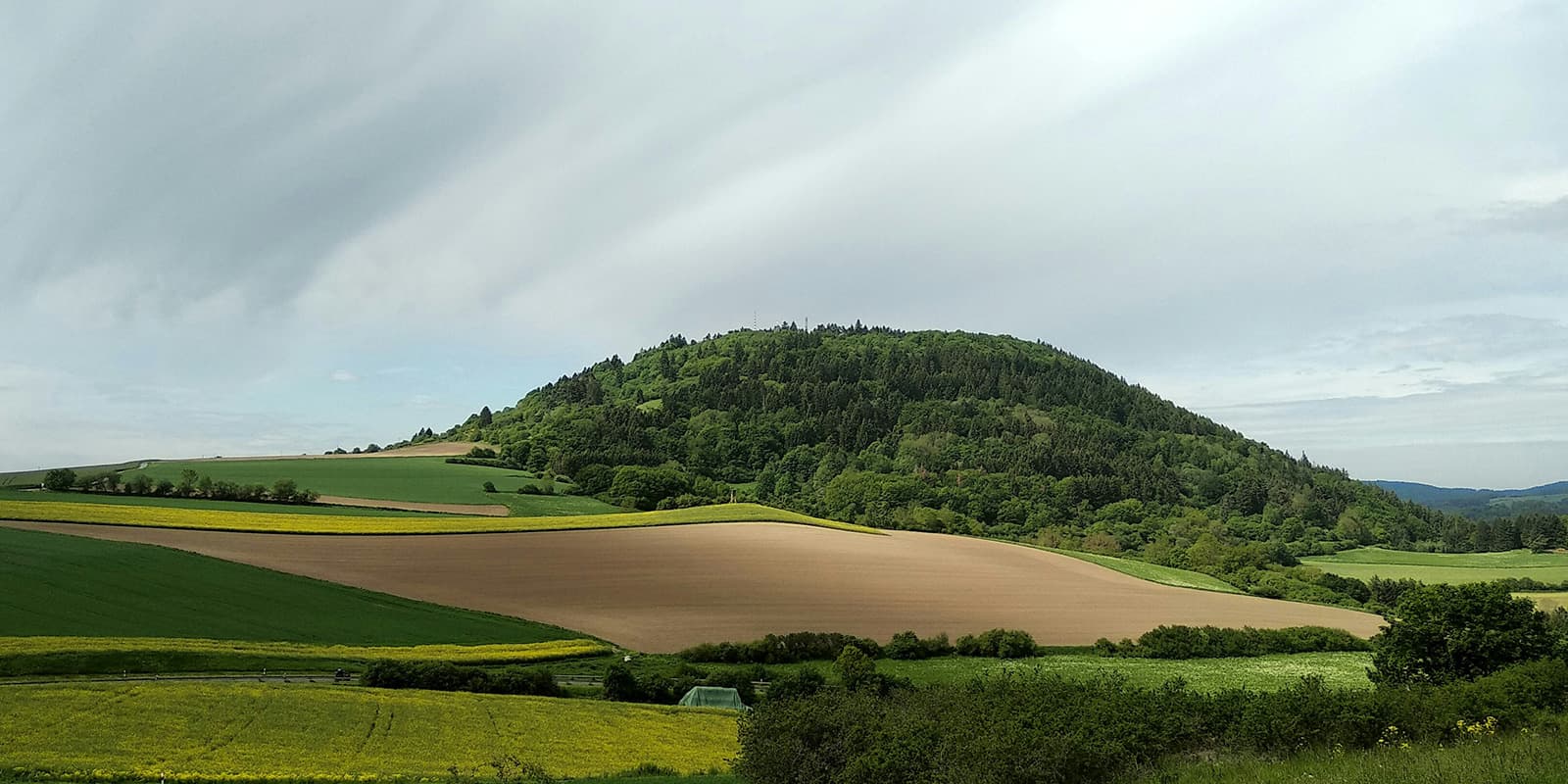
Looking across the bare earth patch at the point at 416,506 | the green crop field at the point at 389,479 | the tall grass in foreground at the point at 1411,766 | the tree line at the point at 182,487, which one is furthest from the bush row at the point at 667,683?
the tree line at the point at 182,487

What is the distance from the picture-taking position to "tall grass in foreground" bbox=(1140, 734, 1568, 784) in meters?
13.2

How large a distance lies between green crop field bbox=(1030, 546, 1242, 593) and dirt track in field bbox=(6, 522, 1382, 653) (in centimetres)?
670

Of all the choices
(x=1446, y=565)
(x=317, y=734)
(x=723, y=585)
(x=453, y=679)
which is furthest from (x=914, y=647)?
(x=1446, y=565)

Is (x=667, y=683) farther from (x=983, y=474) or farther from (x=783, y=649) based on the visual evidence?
(x=983, y=474)

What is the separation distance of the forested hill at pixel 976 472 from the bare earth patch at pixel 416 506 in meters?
21.0

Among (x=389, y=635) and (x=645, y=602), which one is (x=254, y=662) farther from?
(x=645, y=602)

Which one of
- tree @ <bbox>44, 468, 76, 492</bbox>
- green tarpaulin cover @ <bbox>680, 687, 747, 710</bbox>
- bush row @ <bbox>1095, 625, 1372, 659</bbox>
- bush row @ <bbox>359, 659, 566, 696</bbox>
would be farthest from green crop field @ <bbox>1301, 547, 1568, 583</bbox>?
tree @ <bbox>44, 468, 76, 492</bbox>

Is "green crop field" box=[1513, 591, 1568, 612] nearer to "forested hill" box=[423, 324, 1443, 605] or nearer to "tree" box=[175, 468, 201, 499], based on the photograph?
"forested hill" box=[423, 324, 1443, 605]

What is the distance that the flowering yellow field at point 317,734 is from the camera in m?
Result: 23.2

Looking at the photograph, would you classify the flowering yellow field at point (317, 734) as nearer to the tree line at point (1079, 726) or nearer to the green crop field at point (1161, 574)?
the tree line at point (1079, 726)

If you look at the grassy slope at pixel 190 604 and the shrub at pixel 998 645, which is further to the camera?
the shrub at pixel 998 645

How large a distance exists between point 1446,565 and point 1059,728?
11956 centimetres

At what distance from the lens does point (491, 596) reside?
58156mm

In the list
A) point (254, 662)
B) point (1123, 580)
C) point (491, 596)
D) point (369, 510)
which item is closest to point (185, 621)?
point (254, 662)
